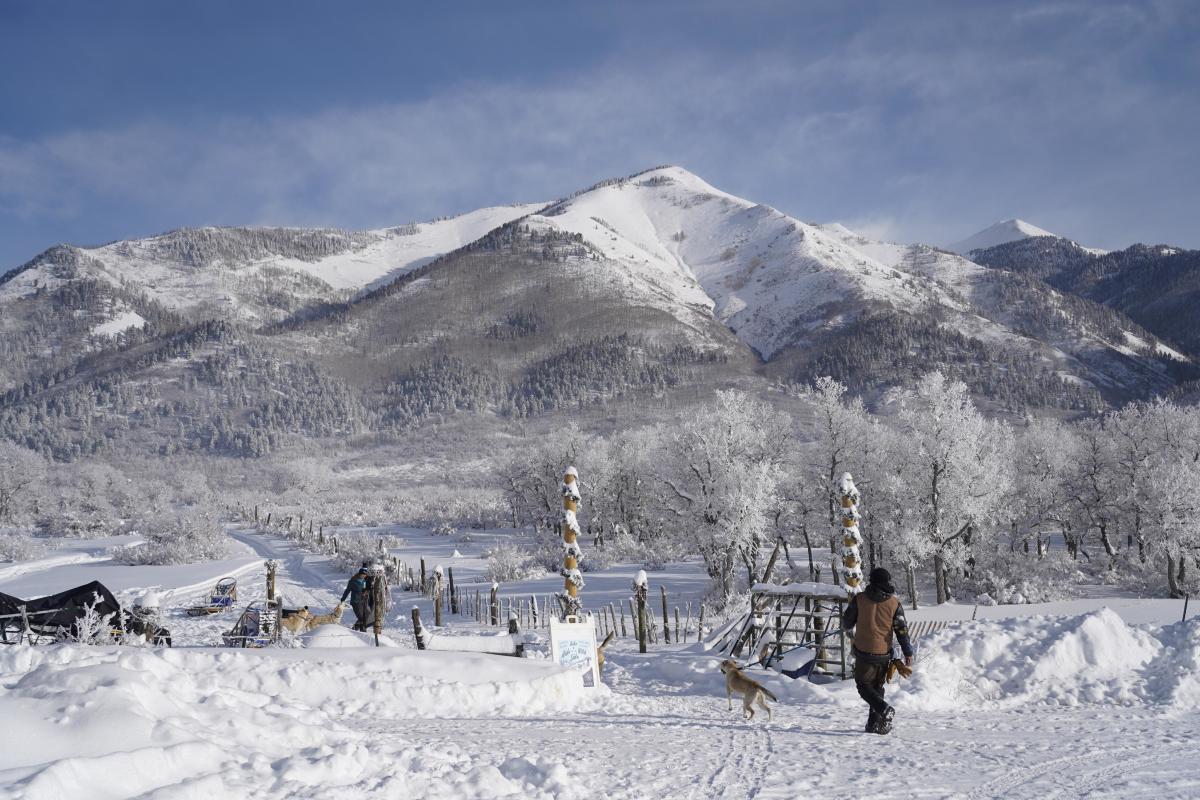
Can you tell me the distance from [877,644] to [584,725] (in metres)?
3.24

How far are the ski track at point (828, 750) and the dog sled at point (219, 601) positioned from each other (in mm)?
16692

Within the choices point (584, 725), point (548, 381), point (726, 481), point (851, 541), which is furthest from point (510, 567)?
point (548, 381)

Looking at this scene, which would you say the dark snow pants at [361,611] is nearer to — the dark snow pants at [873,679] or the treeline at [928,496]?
the dark snow pants at [873,679]

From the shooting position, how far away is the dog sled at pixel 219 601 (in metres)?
22.0

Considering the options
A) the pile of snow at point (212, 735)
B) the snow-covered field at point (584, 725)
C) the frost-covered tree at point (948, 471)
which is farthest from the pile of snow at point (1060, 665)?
the frost-covered tree at point (948, 471)

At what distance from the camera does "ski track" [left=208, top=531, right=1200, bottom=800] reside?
599cm

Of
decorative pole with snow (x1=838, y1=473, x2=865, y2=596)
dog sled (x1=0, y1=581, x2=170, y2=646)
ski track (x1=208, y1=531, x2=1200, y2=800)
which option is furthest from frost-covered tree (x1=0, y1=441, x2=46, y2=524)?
ski track (x1=208, y1=531, x2=1200, y2=800)

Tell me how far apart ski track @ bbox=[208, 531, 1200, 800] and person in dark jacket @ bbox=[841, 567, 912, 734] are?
0.27 m

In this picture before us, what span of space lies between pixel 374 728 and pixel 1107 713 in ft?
26.2

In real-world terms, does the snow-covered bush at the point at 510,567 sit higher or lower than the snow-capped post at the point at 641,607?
lower

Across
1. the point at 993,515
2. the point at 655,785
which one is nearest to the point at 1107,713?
the point at 655,785

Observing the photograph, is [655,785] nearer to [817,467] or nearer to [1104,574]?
[817,467]

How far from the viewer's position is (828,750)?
23.4ft

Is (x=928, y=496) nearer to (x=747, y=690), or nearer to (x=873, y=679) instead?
(x=747, y=690)
